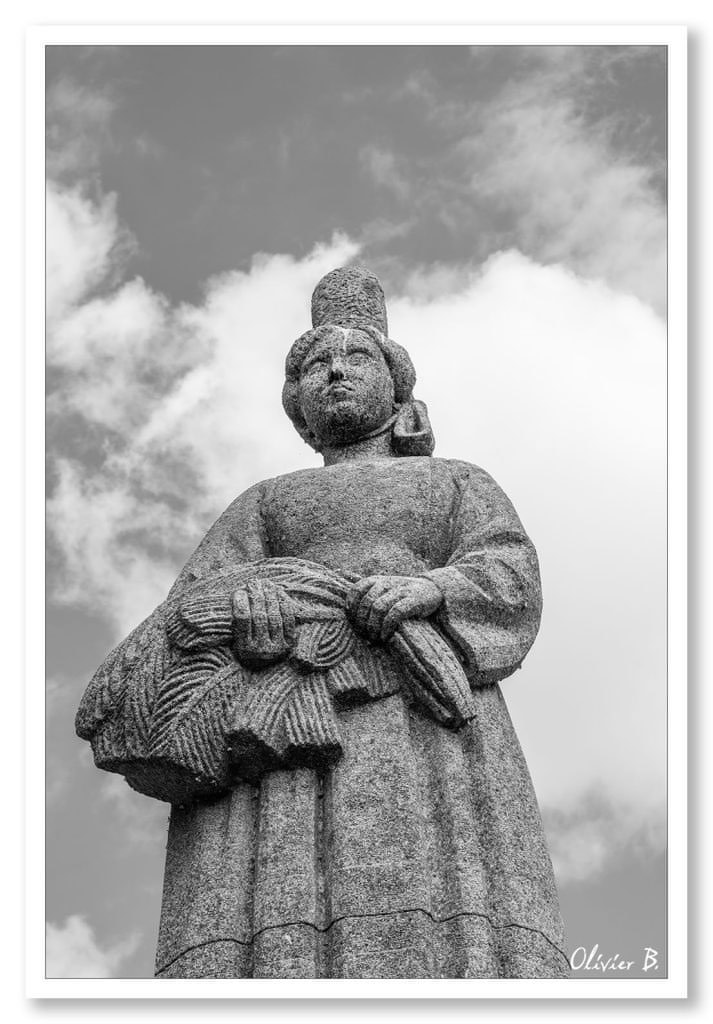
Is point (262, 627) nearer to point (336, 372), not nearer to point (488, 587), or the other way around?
point (488, 587)

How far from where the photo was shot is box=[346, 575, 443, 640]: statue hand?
8664mm

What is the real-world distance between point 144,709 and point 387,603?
144 centimetres

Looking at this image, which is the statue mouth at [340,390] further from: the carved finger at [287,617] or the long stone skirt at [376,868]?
the long stone skirt at [376,868]

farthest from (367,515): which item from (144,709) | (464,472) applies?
(144,709)

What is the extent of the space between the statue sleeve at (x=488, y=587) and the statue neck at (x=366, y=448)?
0.79 metres

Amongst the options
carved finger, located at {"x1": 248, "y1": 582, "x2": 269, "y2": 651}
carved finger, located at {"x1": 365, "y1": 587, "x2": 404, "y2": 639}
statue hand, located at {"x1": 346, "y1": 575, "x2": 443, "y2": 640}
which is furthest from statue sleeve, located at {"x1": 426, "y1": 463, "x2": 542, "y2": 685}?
carved finger, located at {"x1": 248, "y1": 582, "x2": 269, "y2": 651}

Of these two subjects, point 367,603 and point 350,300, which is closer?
point 367,603

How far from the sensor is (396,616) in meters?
8.66

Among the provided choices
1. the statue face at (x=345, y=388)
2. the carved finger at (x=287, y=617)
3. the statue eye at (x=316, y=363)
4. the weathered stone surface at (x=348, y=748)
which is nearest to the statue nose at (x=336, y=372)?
the statue face at (x=345, y=388)

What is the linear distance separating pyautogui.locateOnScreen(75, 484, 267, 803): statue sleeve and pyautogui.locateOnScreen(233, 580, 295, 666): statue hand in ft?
0.52

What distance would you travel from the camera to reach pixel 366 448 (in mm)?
10586
